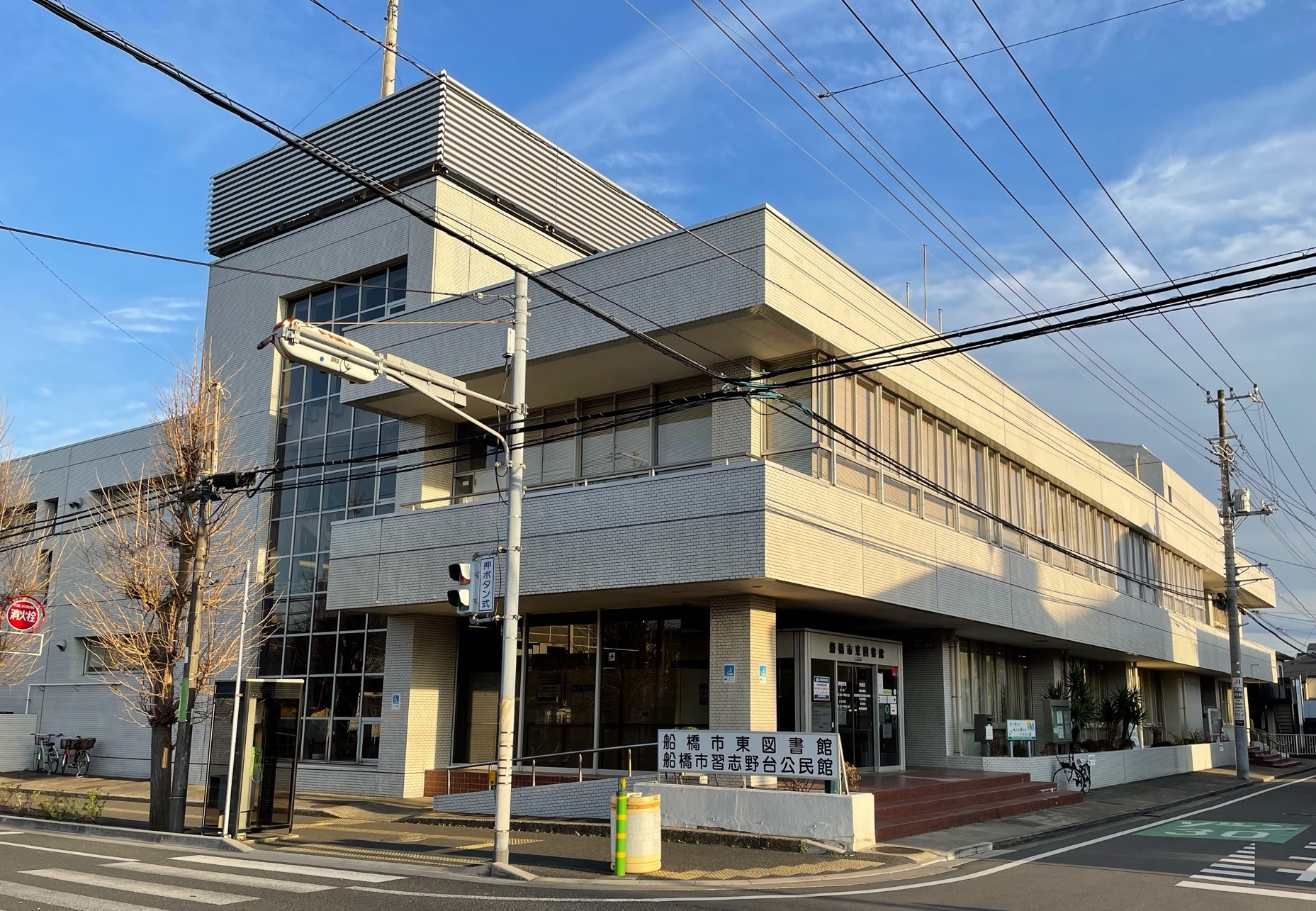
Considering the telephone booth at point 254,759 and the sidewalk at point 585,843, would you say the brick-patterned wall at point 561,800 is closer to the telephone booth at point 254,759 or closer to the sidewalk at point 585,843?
the sidewalk at point 585,843

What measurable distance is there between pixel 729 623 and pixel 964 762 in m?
8.87

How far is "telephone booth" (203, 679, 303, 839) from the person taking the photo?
17281 millimetres

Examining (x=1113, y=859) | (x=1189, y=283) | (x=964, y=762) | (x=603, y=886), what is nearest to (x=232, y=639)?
(x=603, y=886)

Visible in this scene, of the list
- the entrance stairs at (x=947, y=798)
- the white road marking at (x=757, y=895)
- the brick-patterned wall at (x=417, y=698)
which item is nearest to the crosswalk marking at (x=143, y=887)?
the white road marking at (x=757, y=895)

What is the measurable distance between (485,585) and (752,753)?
5410mm

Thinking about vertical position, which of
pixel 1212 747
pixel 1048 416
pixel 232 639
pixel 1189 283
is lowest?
pixel 1212 747

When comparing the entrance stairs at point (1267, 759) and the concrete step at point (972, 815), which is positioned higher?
the concrete step at point (972, 815)

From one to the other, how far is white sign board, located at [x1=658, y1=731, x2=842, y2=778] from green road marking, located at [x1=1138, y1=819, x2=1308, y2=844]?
22.7 feet

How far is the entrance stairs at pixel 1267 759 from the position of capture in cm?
4447

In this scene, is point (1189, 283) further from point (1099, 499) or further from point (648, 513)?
point (1099, 499)

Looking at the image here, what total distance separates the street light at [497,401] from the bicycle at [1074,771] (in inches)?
682

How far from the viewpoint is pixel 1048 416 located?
30906 mm

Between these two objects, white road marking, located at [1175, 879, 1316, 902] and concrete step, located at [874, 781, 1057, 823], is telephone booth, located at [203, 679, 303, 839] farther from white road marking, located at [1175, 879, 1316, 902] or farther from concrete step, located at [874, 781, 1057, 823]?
white road marking, located at [1175, 879, 1316, 902]

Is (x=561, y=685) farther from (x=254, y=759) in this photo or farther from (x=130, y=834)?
(x=130, y=834)
